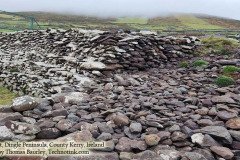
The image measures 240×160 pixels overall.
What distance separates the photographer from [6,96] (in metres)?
16.0

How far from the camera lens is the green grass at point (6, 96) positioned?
14789 mm

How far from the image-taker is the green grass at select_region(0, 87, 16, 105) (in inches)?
582

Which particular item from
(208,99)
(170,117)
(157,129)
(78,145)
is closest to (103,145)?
(78,145)

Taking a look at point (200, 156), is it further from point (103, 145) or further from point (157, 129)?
point (103, 145)

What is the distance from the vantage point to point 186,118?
9.62m

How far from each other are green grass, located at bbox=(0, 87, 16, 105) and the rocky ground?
37cm

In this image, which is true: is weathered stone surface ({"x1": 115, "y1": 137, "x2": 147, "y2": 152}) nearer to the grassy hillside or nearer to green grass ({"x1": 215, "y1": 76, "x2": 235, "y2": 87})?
green grass ({"x1": 215, "y1": 76, "x2": 235, "y2": 87})

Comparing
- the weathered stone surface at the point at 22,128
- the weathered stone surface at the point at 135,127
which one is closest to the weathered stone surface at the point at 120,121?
the weathered stone surface at the point at 135,127

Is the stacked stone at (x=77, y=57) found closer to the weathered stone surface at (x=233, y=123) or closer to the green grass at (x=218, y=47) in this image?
the green grass at (x=218, y=47)

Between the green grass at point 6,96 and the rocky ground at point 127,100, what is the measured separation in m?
0.37

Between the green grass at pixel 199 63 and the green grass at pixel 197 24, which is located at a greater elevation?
the green grass at pixel 199 63

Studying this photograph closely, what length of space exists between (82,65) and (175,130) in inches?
275

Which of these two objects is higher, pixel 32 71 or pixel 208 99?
pixel 208 99

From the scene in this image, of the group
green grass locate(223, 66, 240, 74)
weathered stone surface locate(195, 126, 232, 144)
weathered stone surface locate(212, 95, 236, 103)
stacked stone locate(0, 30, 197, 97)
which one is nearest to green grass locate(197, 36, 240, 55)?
stacked stone locate(0, 30, 197, 97)
